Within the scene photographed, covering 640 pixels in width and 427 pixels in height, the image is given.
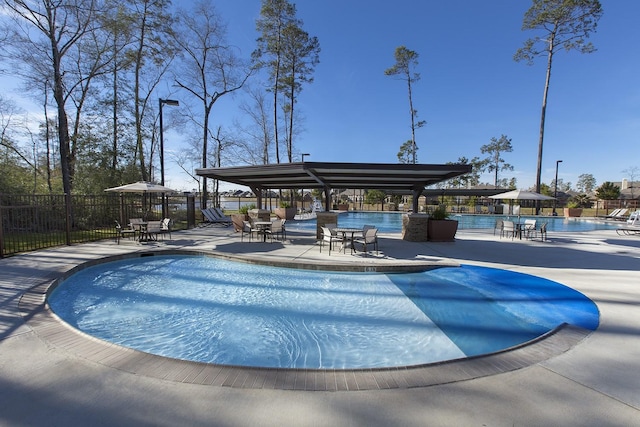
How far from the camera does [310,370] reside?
8.52 feet

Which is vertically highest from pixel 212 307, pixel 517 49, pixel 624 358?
pixel 517 49

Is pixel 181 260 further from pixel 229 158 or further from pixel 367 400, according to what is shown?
pixel 229 158

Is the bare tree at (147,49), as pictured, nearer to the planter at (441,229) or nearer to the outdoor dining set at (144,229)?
the outdoor dining set at (144,229)

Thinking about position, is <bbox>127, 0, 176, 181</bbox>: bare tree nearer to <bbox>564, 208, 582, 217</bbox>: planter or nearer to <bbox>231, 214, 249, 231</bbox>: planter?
<bbox>231, 214, 249, 231</bbox>: planter

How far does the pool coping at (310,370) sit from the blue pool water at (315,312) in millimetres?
704

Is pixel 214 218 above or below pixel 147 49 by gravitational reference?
below

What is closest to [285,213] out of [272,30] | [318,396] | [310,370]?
[272,30]

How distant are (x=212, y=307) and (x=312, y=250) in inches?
169

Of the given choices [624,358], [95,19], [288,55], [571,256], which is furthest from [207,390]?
[288,55]

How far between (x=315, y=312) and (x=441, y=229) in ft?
24.6

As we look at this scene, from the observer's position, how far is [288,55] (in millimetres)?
22672

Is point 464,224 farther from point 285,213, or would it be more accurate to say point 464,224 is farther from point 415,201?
point 285,213

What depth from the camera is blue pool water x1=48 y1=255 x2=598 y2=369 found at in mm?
3668

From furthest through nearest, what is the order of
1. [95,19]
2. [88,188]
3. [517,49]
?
[517,49] < [88,188] < [95,19]
